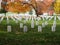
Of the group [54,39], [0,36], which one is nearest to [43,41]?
[54,39]

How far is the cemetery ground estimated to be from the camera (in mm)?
3477

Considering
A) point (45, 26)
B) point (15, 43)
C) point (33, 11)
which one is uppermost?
point (33, 11)

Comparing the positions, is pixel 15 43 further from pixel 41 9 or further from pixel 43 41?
pixel 41 9

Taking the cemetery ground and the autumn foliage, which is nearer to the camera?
the cemetery ground

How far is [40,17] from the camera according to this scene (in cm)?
374

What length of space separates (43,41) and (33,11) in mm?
605

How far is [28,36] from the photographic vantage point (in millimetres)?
3541

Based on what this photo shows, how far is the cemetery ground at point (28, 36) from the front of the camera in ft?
11.4

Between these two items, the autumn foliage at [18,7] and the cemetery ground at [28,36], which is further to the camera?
the autumn foliage at [18,7]

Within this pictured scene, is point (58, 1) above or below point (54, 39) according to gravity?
above

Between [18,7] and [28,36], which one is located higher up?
[18,7]

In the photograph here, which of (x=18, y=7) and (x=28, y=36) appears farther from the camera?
(x=18, y=7)

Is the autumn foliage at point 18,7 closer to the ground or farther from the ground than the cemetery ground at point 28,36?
farther from the ground

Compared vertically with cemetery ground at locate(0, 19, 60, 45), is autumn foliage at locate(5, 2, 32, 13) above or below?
above
